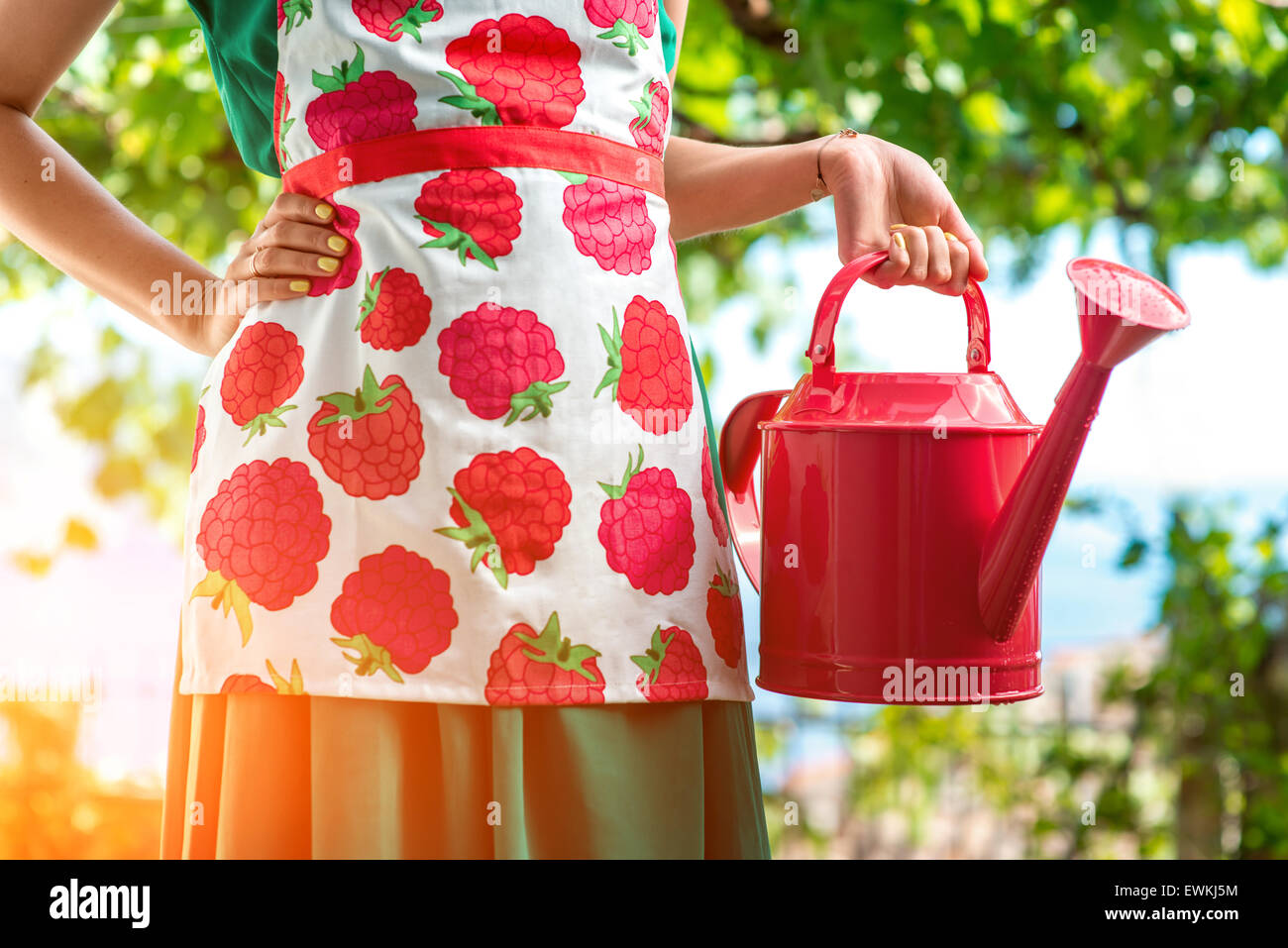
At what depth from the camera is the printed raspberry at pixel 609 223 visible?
66 cm

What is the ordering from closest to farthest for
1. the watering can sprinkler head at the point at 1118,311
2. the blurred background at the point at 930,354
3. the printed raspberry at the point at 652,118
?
1. the watering can sprinkler head at the point at 1118,311
2. the printed raspberry at the point at 652,118
3. the blurred background at the point at 930,354

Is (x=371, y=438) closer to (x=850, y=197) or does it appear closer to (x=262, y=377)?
(x=262, y=377)

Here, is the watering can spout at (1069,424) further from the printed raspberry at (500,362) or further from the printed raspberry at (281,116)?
the printed raspberry at (281,116)

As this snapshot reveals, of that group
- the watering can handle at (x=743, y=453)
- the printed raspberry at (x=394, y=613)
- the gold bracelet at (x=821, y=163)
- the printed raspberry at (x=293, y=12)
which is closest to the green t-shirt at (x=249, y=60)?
the printed raspberry at (x=293, y=12)

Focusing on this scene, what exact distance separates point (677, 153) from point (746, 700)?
0.42m

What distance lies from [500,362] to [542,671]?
0.59 ft

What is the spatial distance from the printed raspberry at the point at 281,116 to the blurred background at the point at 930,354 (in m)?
0.83

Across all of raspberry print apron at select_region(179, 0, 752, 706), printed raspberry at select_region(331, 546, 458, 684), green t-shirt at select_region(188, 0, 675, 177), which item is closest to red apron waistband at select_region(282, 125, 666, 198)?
raspberry print apron at select_region(179, 0, 752, 706)

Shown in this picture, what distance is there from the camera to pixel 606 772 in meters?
0.64

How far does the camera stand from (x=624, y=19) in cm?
69

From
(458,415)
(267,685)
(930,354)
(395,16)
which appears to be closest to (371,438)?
(458,415)

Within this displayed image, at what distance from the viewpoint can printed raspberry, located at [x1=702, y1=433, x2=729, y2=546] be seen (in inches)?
28.1
